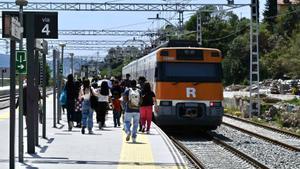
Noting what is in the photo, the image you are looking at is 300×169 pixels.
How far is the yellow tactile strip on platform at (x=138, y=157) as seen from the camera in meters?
12.5

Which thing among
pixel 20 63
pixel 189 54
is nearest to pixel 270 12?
pixel 189 54

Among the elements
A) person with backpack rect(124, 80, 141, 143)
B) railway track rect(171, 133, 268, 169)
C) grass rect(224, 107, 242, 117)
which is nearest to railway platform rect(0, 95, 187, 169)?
person with backpack rect(124, 80, 141, 143)

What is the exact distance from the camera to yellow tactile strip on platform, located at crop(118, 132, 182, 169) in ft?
41.0

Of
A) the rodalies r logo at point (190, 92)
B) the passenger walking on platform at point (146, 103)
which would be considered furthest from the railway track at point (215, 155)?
the rodalies r logo at point (190, 92)

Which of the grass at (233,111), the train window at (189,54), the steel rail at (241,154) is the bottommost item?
the grass at (233,111)

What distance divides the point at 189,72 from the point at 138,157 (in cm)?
945

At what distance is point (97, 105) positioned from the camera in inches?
801

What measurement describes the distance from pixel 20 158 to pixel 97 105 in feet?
26.9

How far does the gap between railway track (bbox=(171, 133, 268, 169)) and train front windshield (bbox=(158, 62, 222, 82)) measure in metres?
2.18

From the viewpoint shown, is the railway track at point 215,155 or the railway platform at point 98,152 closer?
the railway platform at point 98,152

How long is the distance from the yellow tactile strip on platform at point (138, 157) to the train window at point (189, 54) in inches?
229

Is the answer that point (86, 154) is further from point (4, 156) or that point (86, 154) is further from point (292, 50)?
point (292, 50)

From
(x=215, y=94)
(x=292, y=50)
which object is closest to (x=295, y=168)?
(x=215, y=94)

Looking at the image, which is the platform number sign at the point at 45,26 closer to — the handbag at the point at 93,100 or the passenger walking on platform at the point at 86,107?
the passenger walking on platform at the point at 86,107
